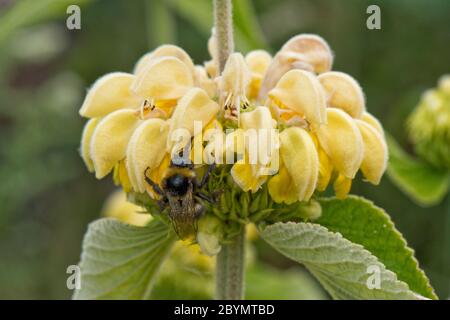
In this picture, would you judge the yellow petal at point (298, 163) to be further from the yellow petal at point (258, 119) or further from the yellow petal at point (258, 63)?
the yellow petal at point (258, 63)

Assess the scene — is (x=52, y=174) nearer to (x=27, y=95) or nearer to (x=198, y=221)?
(x=27, y=95)

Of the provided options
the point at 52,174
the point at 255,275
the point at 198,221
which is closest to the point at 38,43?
the point at 52,174

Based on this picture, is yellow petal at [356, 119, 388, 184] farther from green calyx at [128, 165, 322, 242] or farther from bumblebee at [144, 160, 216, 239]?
bumblebee at [144, 160, 216, 239]

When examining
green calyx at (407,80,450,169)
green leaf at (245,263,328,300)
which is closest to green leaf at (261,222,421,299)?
green leaf at (245,263,328,300)

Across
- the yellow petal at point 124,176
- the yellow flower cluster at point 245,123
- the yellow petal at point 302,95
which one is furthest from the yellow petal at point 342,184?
the yellow petal at point 124,176

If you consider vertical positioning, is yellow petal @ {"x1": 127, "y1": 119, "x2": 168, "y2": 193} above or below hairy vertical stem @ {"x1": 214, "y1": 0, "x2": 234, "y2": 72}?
below

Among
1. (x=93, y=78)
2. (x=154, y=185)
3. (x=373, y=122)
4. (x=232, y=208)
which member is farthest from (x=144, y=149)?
(x=93, y=78)
